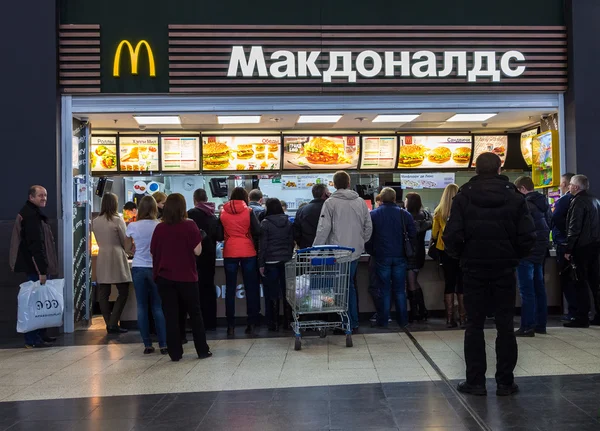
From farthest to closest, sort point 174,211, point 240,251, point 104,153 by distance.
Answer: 1. point 104,153
2. point 240,251
3. point 174,211

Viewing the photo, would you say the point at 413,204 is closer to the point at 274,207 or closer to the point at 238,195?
the point at 274,207

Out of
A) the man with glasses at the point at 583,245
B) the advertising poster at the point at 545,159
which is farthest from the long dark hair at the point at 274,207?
the advertising poster at the point at 545,159

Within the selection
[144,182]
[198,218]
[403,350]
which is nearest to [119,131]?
[144,182]

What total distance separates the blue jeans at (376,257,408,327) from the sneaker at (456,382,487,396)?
132 inches

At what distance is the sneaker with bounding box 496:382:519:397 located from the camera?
5.63 metres

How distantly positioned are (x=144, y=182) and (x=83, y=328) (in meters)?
2.92

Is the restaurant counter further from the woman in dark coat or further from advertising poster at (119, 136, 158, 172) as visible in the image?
advertising poster at (119, 136, 158, 172)

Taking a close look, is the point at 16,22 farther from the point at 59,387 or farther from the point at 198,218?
the point at 59,387

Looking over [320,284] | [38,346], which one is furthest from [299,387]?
[38,346]

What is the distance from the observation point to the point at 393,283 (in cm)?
918

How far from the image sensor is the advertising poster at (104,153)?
11656 millimetres

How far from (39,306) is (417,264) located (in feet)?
16.4

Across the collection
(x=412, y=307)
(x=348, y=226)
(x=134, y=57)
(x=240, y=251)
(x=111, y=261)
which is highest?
(x=134, y=57)

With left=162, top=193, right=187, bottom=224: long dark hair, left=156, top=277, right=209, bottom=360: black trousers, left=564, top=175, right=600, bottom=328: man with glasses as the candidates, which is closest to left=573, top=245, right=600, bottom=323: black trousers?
left=564, top=175, right=600, bottom=328: man with glasses
